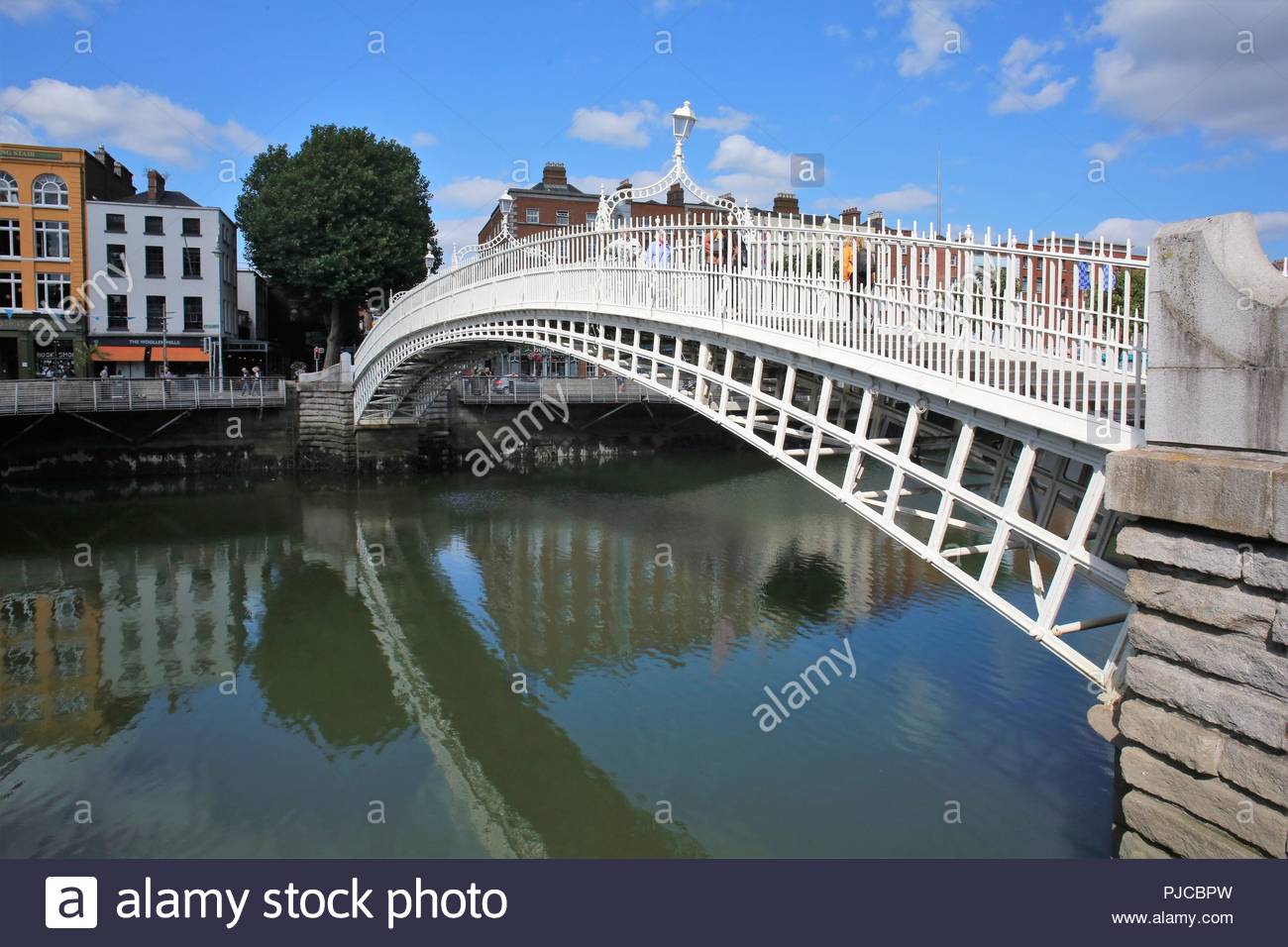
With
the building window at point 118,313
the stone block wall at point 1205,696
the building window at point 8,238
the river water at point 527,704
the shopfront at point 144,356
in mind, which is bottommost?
the river water at point 527,704

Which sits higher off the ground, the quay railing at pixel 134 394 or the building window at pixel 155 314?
the building window at pixel 155 314

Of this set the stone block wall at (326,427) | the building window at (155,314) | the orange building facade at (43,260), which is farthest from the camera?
the building window at (155,314)

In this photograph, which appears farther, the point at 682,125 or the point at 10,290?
the point at 10,290

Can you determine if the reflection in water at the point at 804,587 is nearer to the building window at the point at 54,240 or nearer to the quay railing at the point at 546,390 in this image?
the quay railing at the point at 546,390

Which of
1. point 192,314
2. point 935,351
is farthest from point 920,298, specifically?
point 192,314

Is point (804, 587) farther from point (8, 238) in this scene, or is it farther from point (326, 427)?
point (8, 238)

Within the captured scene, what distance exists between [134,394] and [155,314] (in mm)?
12408

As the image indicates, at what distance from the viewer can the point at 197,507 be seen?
2373 cm

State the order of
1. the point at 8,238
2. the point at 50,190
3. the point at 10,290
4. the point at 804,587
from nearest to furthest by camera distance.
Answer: the point at 804,587
the point at 8,238
the point at 10,290
the point at 50,190

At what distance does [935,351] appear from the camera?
7391 millimetres

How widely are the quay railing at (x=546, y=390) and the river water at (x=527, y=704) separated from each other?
12.5m

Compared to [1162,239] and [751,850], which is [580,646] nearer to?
[751,850]

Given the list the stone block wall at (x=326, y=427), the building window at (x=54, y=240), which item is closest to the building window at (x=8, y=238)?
the building window at (x=54, y=240)

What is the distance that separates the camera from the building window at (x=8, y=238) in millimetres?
34000
